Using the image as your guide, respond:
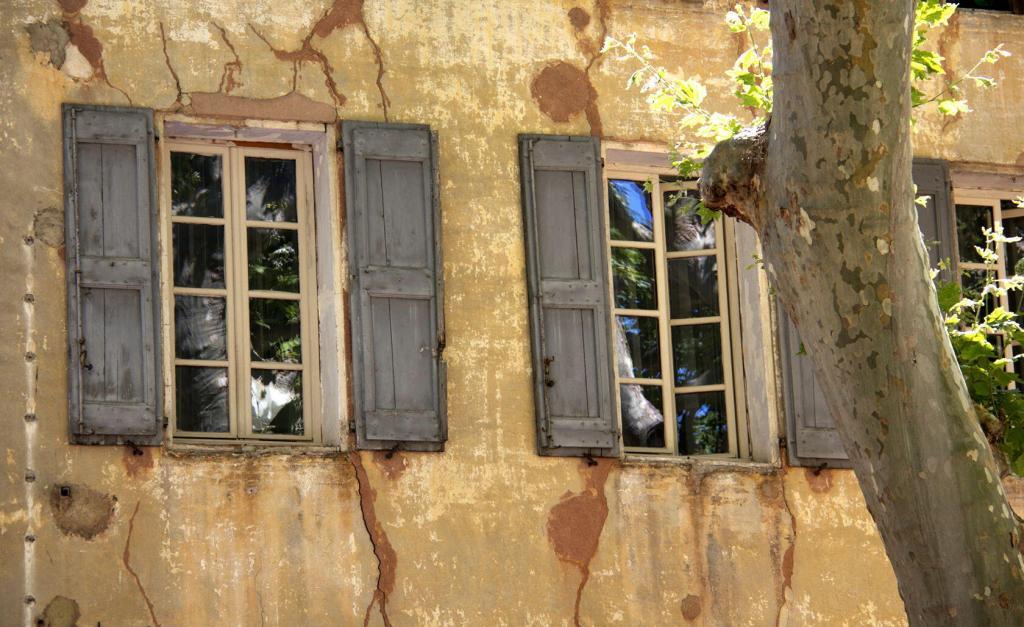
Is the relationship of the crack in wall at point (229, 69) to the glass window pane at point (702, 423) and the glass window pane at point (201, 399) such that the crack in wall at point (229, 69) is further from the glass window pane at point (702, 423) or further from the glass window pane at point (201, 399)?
the glass window pane at point (702, 423)

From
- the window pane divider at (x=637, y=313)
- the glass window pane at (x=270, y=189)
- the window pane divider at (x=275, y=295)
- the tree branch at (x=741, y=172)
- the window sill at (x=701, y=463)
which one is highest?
the glass window pane at (x=270, y=189)

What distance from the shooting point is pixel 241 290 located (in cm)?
980

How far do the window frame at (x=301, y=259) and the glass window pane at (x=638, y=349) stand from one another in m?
1.43

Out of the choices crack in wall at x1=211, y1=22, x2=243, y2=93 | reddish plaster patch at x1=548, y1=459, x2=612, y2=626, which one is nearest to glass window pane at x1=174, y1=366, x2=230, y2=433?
crack in wall at x1=211, y1=22, x2=243, y2=93

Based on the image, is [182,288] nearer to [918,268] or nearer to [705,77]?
[705,77]

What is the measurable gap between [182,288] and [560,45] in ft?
6.95

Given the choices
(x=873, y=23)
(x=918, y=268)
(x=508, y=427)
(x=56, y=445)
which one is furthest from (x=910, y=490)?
(x=56, y=445)

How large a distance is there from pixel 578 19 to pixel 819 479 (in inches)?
95.1

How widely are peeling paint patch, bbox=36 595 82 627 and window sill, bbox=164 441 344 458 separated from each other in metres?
0.74

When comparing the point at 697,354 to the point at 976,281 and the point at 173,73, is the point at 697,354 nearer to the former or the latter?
the point at 976,281

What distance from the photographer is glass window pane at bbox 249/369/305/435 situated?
973 centimetres

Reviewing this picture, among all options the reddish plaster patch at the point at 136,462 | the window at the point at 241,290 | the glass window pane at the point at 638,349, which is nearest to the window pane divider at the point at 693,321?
the glass window pane at the point at 638,349

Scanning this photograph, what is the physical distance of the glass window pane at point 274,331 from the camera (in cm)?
981

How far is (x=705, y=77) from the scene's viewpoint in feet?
34.8
